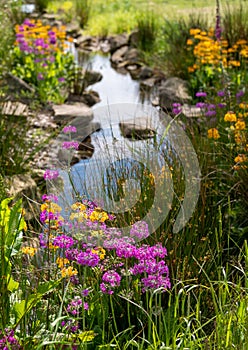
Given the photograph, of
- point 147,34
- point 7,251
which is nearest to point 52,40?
point 147,34

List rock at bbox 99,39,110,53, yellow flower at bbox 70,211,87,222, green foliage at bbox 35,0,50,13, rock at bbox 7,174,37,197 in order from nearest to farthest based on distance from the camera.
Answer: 1. yellow flower at bbox 70,211,87,222
2. rock at bbox 7,174,37,197
3. rock at bbox 99,39,110,53
4. green foliage at bbox 35,0,50,13

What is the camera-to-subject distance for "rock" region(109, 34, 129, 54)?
1033 cm

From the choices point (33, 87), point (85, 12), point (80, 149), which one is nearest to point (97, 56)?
point (85, 12)

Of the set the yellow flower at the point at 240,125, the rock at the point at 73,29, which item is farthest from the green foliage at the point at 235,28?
the rock at the point at 73,29

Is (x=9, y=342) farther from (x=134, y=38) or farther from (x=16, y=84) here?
(x=134, y=38)

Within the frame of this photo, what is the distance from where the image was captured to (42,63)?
7215 millimetres

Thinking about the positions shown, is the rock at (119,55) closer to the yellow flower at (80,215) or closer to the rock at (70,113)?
the rock at (70,113)

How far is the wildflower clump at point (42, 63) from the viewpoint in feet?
23.0

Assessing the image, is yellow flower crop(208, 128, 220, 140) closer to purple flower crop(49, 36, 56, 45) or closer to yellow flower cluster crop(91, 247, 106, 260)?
yellow flower cluster crop(91, 247, 106, 260)

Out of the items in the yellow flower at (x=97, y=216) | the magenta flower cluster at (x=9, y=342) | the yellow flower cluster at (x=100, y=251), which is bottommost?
the magenta flower cluster at (x=9, y=342)

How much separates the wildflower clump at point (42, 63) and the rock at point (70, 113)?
40cm

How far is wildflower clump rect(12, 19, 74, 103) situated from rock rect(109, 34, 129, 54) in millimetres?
2871

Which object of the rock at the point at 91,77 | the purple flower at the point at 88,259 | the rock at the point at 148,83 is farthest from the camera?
the rock at the point at 148,83

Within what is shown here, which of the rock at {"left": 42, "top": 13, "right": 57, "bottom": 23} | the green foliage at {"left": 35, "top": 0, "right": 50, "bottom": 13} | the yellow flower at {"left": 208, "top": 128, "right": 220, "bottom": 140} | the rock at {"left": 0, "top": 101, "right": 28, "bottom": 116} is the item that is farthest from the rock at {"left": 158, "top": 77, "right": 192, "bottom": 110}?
the green foliage at {"left": 35, "top": 0, "right": 50, "bottom": 13}
